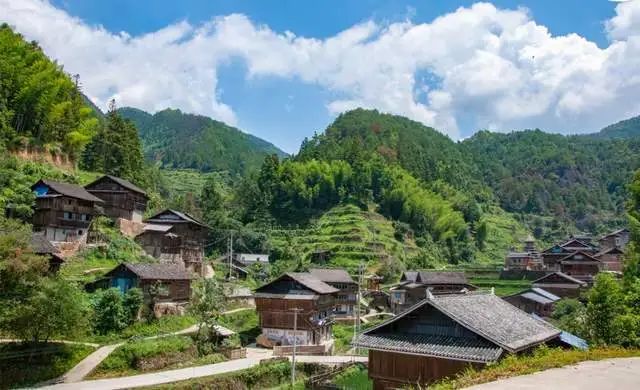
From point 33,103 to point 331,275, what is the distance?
35104 millimetres

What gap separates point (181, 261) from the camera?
172 feet

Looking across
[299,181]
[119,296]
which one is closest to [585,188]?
[299,181]

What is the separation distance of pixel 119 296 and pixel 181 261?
58.7 ft

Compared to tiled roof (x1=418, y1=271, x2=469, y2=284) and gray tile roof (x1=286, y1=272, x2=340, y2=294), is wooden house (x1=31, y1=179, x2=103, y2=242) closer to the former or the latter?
gray tile roof (x1=286, y1=272, x2=340, y2=294)

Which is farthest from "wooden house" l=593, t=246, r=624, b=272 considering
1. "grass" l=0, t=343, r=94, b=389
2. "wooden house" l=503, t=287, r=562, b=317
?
"grass" l=0, t=343, r=94, b=389

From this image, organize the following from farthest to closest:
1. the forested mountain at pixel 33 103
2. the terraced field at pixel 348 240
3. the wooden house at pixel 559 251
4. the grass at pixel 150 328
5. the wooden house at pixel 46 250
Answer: the wooden house at pixel 559 251 → the terraced field at pixel 348 240 → the forested mountain at pixel 33 103 → the grass at pixel 150 328 → the wooden house at pixel 46 250

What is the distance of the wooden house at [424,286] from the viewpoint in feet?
198

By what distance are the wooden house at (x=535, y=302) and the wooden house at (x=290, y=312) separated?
2190cm

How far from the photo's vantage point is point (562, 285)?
5984cm

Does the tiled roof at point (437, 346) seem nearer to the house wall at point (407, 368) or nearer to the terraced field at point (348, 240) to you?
the house wall at point (407, 368)

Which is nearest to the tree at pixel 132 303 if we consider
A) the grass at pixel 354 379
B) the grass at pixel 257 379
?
the grass at pixel 257 379

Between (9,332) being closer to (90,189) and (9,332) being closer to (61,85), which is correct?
(90,189)

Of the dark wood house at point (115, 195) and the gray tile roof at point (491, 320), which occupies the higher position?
the dark wood house at point (115, 195)

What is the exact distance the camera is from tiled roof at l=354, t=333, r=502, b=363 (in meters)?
17.5
